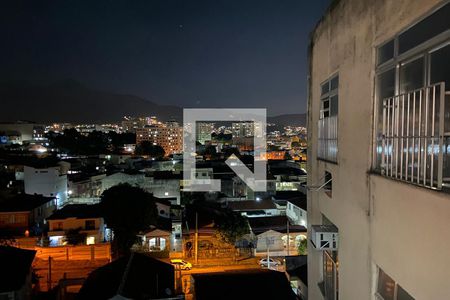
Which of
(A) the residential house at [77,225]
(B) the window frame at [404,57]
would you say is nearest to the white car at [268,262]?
(A) the residential house at [77,225]

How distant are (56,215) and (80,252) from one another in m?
2.91

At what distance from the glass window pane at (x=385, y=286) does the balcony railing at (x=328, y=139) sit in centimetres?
132

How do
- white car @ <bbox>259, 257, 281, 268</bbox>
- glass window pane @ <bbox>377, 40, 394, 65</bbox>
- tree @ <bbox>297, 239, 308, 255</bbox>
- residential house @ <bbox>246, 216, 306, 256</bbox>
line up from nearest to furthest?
glass window pane @ <bbox>377, 40, 394, 65</bbox>
white car @ <bbox>259, 257, 281, 268</bbox>
tree @ <bbox>297, 239, 308, 255</bbox>
residential house @ <bbox>246, 216, 306, 256</bbox>

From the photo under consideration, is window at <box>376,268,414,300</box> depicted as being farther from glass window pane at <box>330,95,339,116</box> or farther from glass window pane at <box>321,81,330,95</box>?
glass window pane at <box>321,81,330,95</box>

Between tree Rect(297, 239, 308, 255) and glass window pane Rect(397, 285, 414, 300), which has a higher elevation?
glass window pane Rect(397, 285, 414, 300)

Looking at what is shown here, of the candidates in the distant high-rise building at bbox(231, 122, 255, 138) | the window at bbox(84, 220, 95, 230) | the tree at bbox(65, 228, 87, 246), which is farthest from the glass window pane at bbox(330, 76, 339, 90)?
the distant high-rise building at bbox(231, 122, 255, 138)

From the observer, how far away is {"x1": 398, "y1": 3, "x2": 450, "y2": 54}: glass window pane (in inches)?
66.5

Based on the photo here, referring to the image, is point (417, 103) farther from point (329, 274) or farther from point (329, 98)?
point (329, 274)

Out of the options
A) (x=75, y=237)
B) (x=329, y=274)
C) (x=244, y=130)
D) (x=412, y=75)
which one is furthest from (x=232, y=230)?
(x=244, y=130)

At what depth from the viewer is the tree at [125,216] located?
46.0 ft

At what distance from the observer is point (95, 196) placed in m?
→ 23.6

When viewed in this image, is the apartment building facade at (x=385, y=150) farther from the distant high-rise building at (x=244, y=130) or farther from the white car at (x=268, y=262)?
the distant high-rise building at (x=244, y=130)

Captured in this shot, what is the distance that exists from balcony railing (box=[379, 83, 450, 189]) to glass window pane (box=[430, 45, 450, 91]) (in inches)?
4.1

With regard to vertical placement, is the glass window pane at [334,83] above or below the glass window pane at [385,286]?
above
